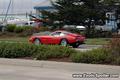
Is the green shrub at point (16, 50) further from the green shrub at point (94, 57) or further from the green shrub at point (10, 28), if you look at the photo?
the green shrub at point (10, 28)

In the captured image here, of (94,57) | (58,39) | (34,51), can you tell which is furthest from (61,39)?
(94,57)

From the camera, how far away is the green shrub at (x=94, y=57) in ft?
49.9

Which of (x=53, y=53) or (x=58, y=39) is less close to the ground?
(x=53, y=53)

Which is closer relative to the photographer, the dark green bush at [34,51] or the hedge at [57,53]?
the hedge at [57,53]

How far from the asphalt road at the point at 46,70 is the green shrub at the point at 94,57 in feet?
2.22

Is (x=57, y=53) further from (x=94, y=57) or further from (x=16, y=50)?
(x=94, y=57)

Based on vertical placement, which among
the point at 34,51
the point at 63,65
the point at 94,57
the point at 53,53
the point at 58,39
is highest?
the point at 94,57

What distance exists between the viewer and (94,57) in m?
15.3

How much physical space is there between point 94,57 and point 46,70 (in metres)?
2.10

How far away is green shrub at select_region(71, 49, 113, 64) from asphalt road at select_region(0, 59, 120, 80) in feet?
2.22

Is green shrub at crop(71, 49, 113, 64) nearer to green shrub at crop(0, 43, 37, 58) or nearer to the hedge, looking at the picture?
the hedge

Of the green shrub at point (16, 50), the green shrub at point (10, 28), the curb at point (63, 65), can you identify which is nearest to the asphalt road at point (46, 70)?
the curb at point (63, 65)

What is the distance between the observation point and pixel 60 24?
49469 millimetres

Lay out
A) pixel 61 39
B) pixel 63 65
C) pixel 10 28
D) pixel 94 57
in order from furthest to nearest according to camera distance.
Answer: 1. pixel 10 28
2. pixel 61 39
3. pixel 94 57
4. pixel 63 65
